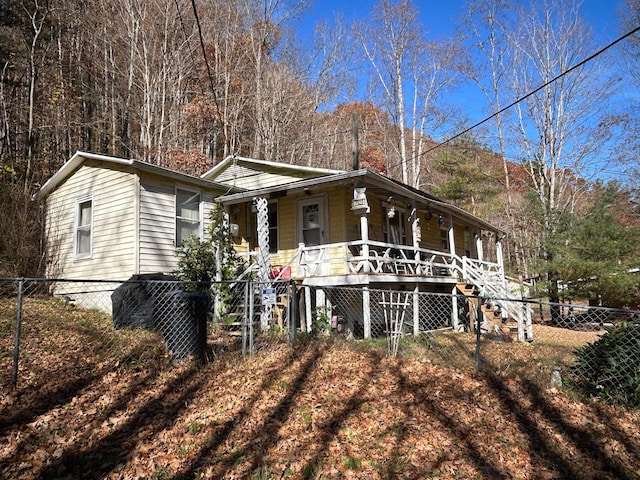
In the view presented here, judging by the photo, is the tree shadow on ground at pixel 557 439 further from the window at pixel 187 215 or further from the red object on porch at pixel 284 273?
the window at pixel 187 215

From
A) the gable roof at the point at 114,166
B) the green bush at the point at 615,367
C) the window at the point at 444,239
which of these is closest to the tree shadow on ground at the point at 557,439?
the green bush at the point at 615,367

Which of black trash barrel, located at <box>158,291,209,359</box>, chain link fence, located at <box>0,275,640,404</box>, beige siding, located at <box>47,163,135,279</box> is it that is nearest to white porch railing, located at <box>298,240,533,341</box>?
chain link fence, located at <box>0,275,640,404</box>

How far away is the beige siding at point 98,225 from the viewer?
401 inches

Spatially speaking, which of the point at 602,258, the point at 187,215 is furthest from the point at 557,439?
the point at 602,258

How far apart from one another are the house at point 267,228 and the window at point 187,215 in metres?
0.03

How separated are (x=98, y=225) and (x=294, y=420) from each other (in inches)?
351

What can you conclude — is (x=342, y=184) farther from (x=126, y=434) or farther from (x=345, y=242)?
(x=126, y=434)

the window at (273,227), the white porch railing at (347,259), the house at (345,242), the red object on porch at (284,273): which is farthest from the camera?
the window at (273,227)

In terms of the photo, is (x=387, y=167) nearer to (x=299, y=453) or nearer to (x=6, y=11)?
(x=6, y=11)

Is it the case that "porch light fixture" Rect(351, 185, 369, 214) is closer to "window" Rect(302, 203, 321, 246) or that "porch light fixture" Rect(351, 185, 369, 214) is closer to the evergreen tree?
"window" Rect(302, 203, 321, 246)

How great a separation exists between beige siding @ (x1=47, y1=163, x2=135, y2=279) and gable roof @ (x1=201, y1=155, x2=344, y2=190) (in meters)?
4.03

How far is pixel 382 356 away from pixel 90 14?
880 inches

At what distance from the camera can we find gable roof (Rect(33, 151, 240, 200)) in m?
9.95

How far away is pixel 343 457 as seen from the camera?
12.3 feet
